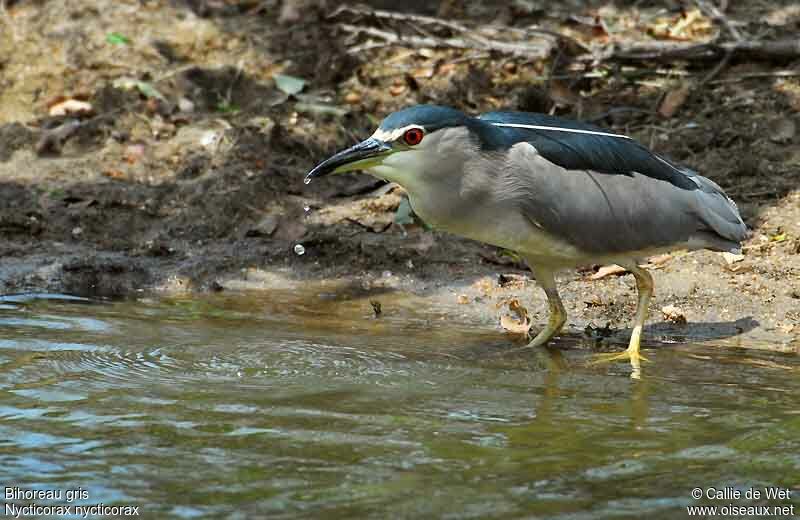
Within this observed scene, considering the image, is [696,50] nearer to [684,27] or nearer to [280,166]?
[684,27]

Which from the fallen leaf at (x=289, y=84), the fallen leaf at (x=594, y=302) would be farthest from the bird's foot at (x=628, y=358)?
the fallen leaf at (x=289, y=84)

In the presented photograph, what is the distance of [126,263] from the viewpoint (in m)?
7.33

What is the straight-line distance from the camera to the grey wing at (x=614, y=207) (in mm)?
5949

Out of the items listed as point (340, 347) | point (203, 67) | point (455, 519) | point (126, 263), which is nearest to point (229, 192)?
point (126, 263)

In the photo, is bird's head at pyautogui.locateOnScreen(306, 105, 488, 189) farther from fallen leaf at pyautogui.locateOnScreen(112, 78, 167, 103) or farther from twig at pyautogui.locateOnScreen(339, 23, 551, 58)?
fallen leaf at pyautogui.locateOnScreen(112, 78, 167, 103)

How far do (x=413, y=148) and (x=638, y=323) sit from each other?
151cm

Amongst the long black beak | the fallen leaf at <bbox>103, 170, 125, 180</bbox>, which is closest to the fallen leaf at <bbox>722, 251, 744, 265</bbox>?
the long black beak

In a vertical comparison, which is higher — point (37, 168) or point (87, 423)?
point (37, 168)

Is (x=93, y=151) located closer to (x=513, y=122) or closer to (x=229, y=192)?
(x=229, y=192)

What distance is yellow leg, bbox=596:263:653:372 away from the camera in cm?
602

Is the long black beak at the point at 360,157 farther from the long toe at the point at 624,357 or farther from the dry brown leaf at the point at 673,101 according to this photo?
the dry brown leaf at the point at 673,101

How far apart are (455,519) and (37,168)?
5.17 meters

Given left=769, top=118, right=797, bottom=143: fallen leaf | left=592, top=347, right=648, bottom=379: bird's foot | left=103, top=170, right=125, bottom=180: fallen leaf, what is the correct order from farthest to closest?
left=103, top=170, right=125, bottom=180: fallen leaf → left=769, top=118, right=797, bottom=143: fallen leaf → left=592, top=347, right=648, bottom=379: bird's foot

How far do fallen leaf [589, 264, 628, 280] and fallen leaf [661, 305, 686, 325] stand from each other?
1.63 feet
